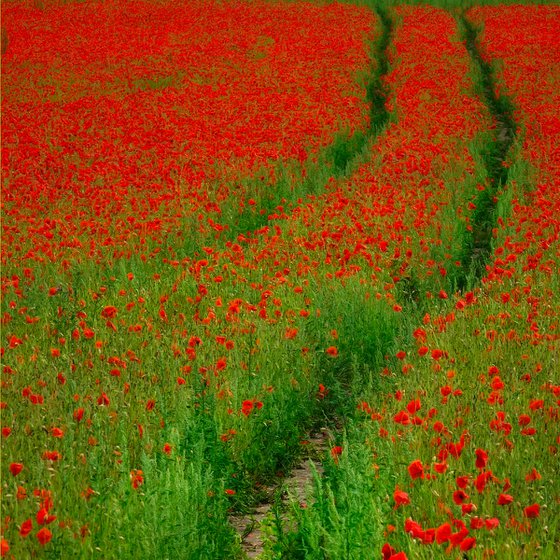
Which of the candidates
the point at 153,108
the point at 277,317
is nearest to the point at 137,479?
the point at 277,317

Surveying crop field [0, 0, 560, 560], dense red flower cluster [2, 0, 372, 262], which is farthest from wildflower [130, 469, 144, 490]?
dense red flower cluster [2, 0, 372, 262]

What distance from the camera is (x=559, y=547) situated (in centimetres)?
370

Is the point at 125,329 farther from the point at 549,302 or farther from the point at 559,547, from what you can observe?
the point at 559,547

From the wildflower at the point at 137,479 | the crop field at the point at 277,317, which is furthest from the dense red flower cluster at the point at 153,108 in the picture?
the wildflower at the point at 137,479

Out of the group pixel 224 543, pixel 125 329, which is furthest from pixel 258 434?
pixel 125 329

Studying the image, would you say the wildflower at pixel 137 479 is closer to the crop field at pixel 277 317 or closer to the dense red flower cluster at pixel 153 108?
the crop field at pixel 277 317

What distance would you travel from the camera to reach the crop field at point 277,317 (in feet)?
13.7

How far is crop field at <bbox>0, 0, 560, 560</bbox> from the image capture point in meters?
4.19

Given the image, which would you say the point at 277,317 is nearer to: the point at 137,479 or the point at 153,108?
the point at 137,479

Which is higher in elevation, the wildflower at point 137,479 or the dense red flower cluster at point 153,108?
the wildflower at point 137,479

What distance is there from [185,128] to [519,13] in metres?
18.7

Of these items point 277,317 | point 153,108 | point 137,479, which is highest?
point 137,479

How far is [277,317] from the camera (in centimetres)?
718

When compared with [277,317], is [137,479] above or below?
above
